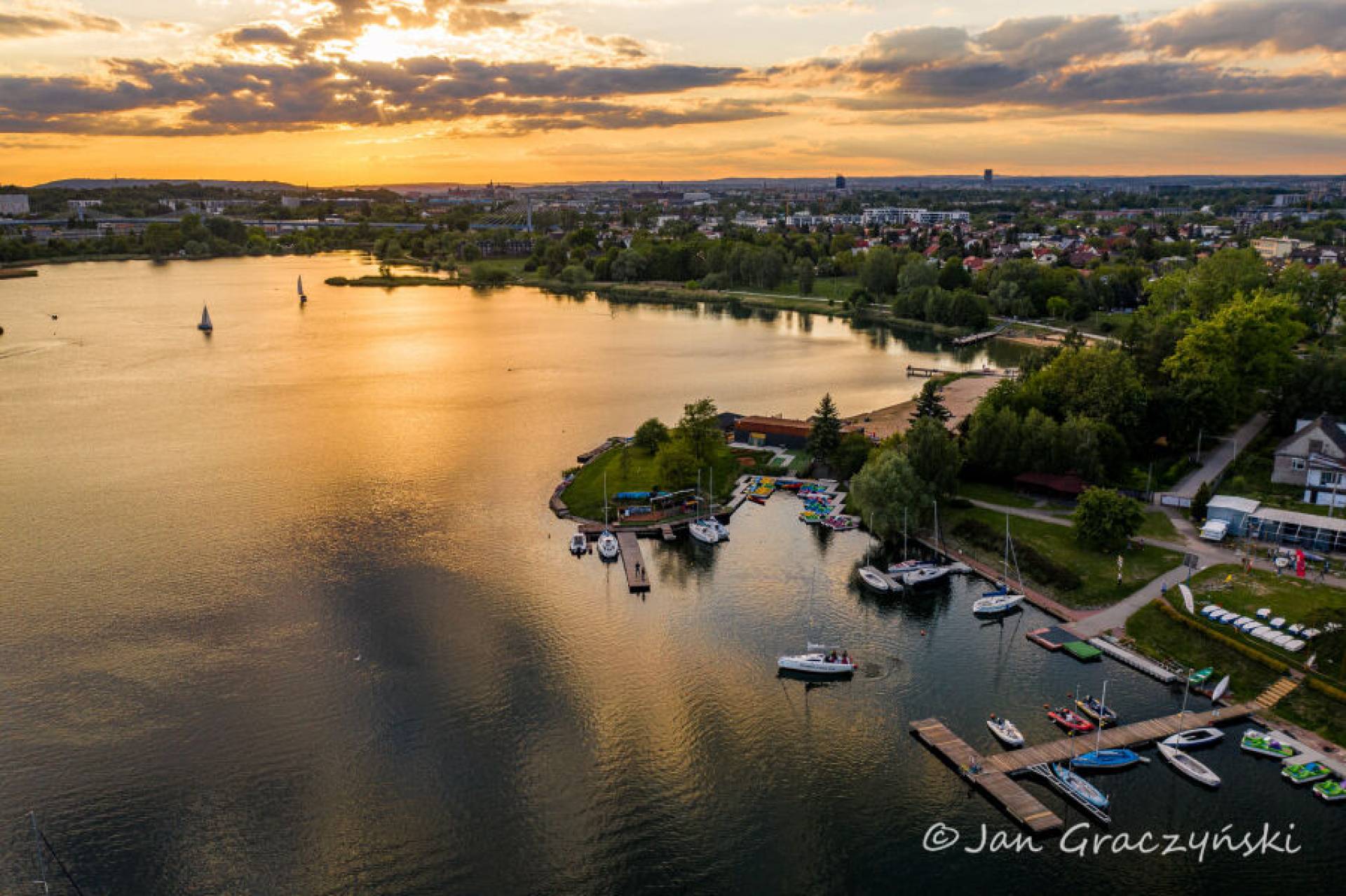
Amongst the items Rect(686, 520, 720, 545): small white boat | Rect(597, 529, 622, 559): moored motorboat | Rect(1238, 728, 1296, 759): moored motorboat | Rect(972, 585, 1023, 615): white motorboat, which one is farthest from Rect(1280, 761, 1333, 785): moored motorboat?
Rect(597, 529, 622, 559): moored motorboat

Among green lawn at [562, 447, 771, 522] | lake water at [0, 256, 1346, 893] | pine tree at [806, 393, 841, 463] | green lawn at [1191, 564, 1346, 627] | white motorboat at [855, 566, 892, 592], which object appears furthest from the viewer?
pine tree at [806, 393, 841, 463]

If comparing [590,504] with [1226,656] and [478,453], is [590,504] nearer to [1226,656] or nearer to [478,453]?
[478,453]

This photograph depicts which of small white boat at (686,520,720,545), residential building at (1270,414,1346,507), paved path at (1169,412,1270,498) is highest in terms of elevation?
residential building at (1270,414,1346,507)

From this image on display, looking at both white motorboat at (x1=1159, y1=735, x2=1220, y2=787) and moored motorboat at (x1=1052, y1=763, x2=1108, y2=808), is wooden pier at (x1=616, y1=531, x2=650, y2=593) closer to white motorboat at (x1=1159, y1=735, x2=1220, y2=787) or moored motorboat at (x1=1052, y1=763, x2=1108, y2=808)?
moored motorboat at (x1=1052, y1=763, x2=1108, y2=808)

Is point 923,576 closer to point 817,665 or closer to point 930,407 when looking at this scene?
point 817,665

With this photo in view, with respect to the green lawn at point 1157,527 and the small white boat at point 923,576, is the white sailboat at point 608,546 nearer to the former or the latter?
the small white boat at point 923,576

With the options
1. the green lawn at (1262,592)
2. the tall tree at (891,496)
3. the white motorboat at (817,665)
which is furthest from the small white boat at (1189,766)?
the tall tree at (891,496)
